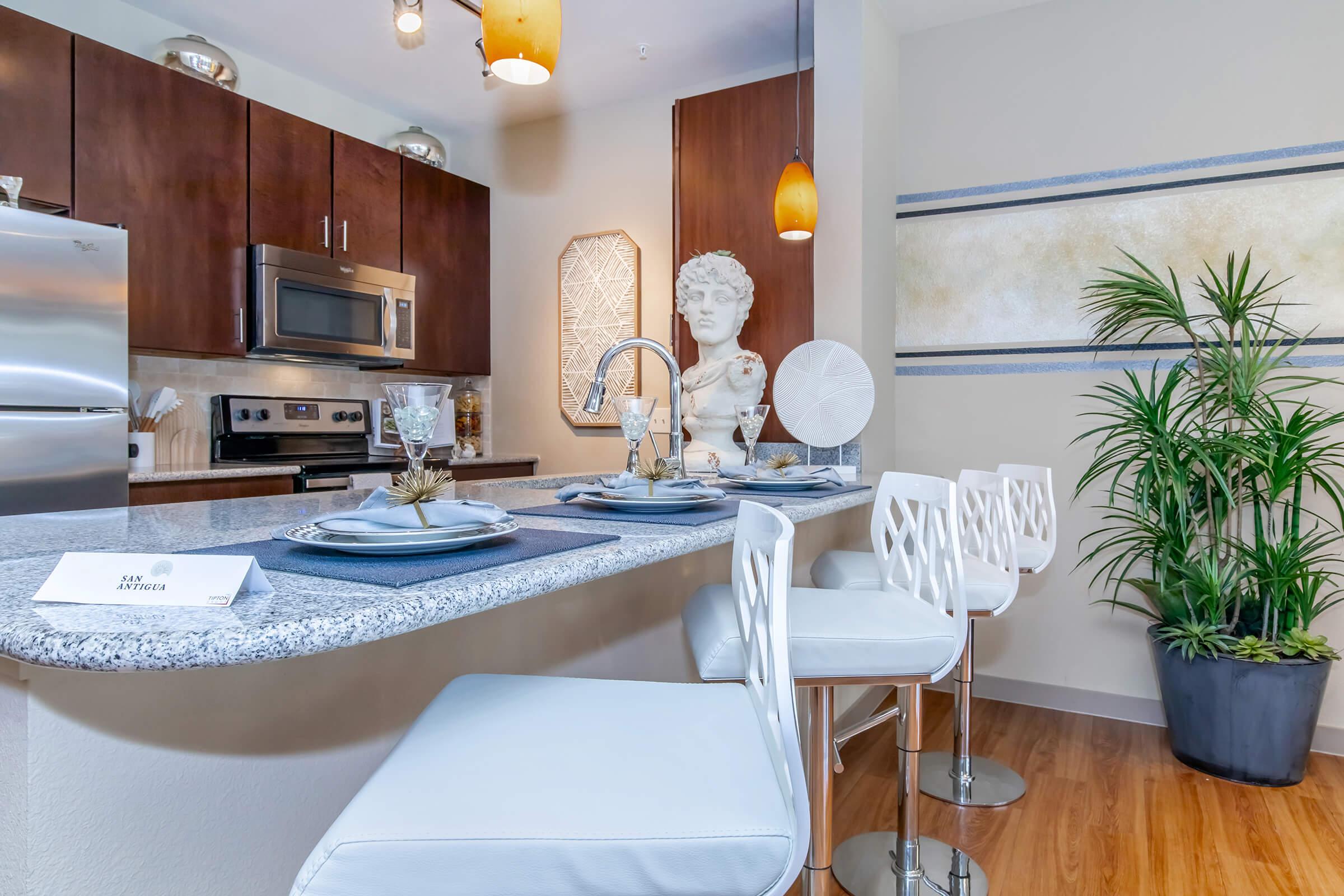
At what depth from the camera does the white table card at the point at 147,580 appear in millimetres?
618

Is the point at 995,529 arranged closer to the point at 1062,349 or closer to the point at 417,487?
the point at 1062,349

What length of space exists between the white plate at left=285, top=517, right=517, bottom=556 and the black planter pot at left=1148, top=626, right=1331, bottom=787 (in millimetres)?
2288

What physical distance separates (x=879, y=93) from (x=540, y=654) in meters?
2.46

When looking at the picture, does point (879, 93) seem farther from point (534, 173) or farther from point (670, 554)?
point (670, 554)

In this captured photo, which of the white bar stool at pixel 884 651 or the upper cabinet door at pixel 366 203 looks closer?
the white bar stool at pixel 884 651

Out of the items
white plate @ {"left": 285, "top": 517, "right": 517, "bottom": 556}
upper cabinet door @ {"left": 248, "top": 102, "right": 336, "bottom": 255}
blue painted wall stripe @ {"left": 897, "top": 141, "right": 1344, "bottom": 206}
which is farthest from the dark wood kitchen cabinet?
white plate @ {"left": 285, "top": 517, "right": 517, "bottom": 556}

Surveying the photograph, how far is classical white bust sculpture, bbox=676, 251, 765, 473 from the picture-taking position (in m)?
2.51

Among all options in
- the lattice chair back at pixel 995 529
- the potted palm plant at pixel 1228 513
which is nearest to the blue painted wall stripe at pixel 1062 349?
the potted palm plant at pixel 1228 513

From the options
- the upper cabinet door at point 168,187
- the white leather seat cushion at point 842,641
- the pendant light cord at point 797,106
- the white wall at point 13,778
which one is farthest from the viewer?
the pendant light cord at point 797,106

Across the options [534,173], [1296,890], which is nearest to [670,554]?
[1296,890]

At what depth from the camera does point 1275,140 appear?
101 inches

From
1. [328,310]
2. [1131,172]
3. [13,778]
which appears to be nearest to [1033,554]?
[1131,172]

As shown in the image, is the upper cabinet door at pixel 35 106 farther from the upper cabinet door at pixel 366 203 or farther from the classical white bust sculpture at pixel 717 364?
the classical white bust sculpture at pixel 717 364

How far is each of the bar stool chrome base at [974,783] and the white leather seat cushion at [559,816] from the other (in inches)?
62.6
